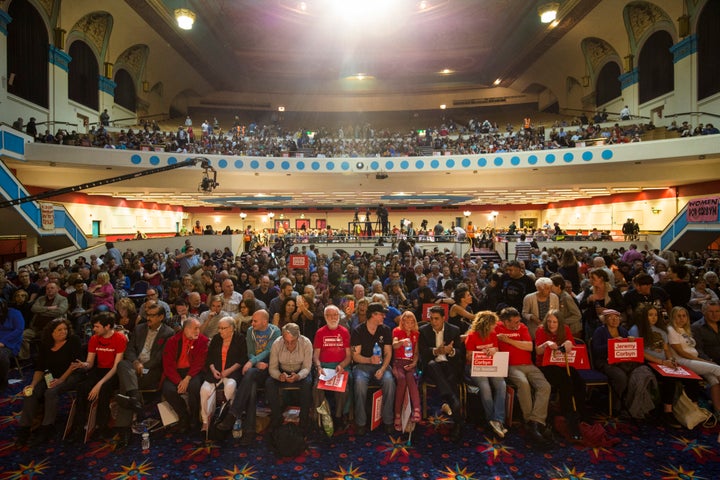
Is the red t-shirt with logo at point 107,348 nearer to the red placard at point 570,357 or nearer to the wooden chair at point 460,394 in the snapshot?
the wooden chair at point 460,394

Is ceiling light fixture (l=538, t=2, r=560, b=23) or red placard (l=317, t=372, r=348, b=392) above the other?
ceiling light fixture (l=538, t=2, r=560, b=23)

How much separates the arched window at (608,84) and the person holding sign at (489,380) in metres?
23.9

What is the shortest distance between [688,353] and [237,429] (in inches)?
190

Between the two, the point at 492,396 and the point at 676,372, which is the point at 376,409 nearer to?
the point at 492,396

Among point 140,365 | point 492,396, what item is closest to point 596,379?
point 492,396

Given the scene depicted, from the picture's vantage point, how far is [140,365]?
428 centimetres

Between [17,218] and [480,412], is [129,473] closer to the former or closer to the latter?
[480,412]

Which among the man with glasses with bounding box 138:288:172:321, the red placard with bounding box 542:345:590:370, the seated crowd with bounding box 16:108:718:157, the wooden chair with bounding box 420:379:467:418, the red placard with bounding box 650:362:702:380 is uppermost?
the seated crowd with bounding box 16:108:718:157

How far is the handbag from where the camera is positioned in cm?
410

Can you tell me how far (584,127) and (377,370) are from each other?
19.4 metres

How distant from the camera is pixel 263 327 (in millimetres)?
4582

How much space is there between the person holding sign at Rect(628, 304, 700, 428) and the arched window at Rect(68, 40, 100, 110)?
22393 millimetres

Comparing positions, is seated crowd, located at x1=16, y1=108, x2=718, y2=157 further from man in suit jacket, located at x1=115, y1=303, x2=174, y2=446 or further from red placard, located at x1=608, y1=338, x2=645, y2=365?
red placard, located at x1=608, y1=338, x2=645, y2=365

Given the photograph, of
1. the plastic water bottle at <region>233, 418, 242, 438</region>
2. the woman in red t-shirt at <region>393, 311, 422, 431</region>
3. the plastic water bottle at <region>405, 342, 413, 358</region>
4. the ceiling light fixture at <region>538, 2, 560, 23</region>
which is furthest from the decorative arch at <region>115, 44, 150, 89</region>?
the plastic water bottle at <region>405, 342, 413, 358</region>
